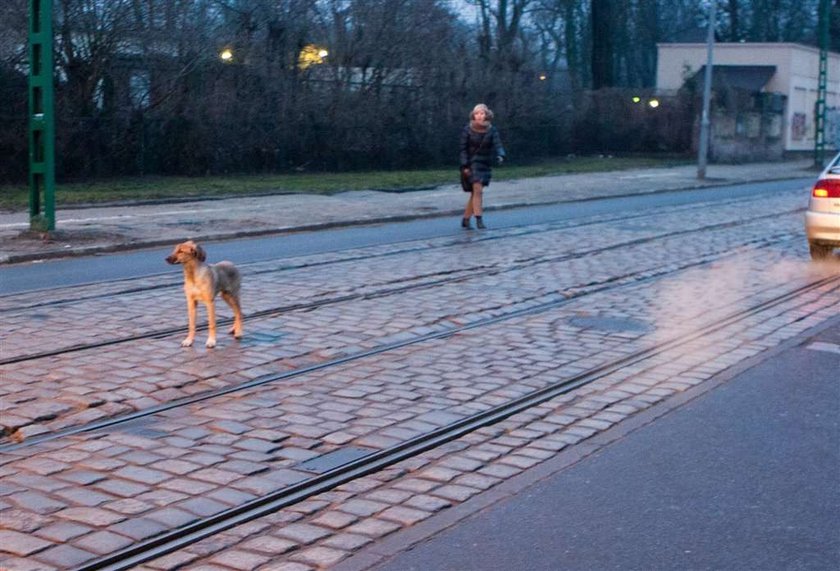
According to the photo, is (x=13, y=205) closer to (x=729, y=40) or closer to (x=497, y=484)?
(x=497, y=484)

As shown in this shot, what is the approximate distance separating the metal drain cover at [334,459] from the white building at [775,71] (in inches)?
2064

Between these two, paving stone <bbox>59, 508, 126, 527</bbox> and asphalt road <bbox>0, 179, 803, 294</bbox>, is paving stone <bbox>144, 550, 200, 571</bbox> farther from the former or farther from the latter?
asphalt road <bbox>0, 179, 803, 294</bbox>

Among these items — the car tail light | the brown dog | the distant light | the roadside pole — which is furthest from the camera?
the distant light

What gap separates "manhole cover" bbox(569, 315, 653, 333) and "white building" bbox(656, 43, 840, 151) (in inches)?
1879

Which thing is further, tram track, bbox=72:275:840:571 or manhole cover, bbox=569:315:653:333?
manhole cover, bbox=569:315:653:333

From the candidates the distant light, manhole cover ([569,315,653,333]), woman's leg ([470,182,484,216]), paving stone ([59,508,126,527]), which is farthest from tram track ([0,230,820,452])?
the distant light

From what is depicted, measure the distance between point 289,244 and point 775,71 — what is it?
154 ft

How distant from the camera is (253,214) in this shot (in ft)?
68.9

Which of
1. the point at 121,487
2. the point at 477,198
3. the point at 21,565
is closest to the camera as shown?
the point at 21,565

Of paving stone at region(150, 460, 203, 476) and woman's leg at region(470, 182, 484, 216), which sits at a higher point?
woman's leg at region(470, 182, 484, 216)

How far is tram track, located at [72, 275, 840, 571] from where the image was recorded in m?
5.11

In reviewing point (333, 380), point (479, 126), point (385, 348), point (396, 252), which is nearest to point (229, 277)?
point (385, 348)

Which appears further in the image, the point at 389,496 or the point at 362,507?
the point at 389,496

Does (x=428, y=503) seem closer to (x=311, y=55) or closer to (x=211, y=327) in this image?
(x=211, y=327)
